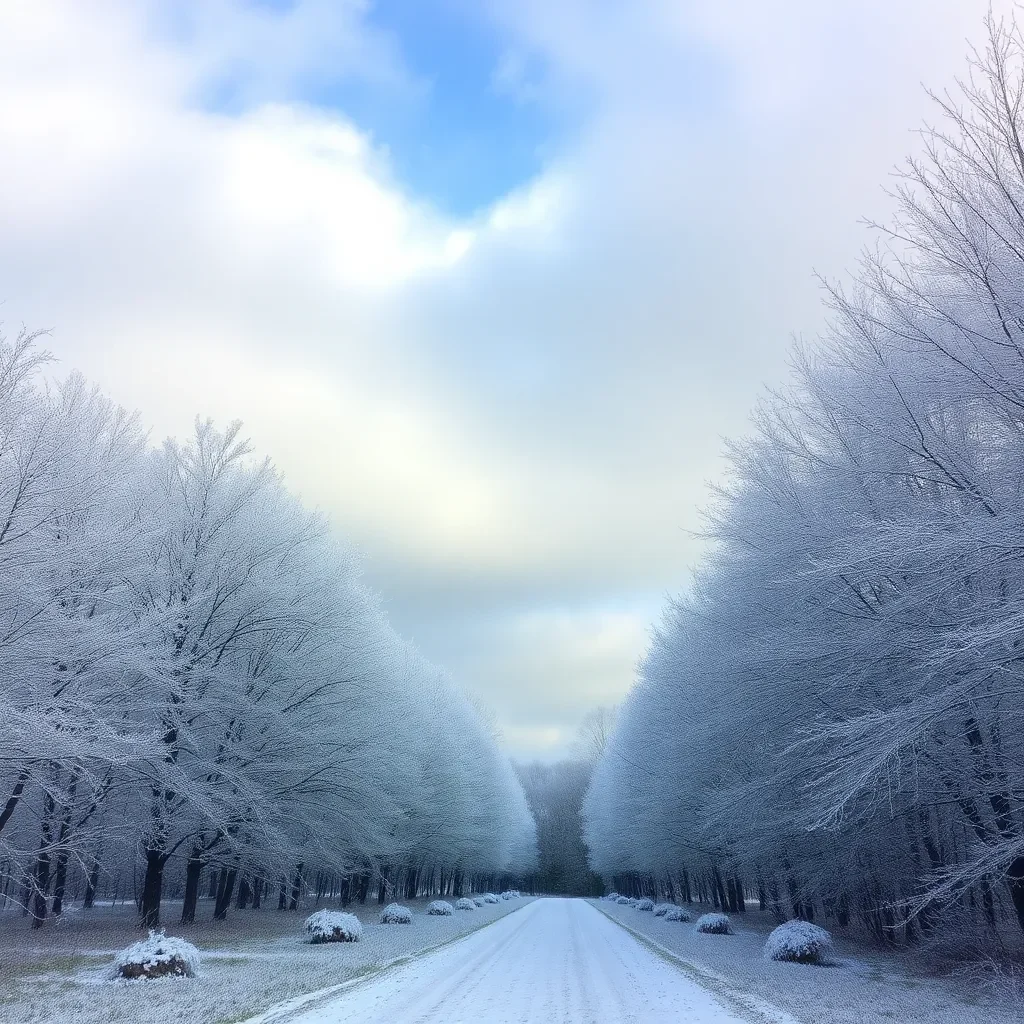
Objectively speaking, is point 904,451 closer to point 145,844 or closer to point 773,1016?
point 773,1016

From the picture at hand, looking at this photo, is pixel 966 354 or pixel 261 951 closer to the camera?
pixel 966 354

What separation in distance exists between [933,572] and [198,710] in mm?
14780

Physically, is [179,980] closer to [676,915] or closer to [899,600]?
[899,600]

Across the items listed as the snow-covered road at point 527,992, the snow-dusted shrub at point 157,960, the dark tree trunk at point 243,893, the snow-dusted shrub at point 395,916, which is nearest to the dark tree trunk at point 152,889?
→ the snow-dusted shrub at point 157,960

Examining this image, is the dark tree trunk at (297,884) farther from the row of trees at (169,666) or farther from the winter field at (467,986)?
the winter field at (467,986)

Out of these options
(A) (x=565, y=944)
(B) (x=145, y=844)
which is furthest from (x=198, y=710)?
(A) (x=565, y=944)

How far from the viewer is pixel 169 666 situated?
12.4m

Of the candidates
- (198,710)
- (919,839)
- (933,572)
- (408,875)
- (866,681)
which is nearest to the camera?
(933,572)

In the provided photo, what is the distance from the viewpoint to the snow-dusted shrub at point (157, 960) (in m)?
10.5

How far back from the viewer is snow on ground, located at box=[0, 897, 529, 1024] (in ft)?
27.3

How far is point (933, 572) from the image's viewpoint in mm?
8266

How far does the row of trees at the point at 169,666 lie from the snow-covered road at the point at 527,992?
483 centimetres

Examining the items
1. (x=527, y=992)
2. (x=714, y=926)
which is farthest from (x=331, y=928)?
(x=714, y=926)

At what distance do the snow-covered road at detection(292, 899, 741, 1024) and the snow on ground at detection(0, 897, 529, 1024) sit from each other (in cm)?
101
